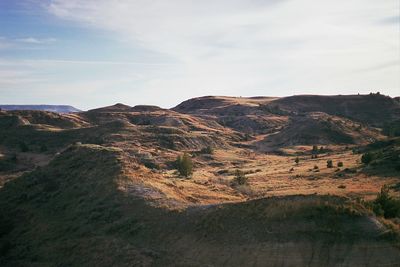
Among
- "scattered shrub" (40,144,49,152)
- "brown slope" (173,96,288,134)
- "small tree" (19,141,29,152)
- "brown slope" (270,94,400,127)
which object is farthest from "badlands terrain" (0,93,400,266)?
"brown slope" (270,94,400,127)

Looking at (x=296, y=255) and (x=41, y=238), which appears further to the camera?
(x=41, y=238)

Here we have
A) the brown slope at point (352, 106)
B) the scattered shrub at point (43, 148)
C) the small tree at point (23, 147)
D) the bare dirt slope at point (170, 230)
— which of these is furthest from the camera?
the brown slope at point (352, 106)

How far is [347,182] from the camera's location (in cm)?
4191

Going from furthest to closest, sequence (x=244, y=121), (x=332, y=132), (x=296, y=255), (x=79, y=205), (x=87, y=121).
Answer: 1. (x=244, y=121)
2. (x=87, y=121)
3. (x=332, y=132)
4. (x=79, y=205)
5. (x=296, y=255)

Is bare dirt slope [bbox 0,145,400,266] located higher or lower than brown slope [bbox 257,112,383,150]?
lower

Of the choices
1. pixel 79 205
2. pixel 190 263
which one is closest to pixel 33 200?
pixel 79 205

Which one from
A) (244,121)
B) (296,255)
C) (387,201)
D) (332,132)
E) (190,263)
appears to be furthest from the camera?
(244,121)

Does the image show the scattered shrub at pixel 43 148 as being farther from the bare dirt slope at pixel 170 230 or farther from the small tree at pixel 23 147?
the bare dirt slope at pixel 170 230

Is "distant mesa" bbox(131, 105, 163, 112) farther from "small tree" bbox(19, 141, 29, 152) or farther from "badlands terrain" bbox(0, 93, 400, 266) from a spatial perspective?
"badlands terrain" bbox(0, 93, 400, 266)

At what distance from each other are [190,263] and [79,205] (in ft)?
41.0

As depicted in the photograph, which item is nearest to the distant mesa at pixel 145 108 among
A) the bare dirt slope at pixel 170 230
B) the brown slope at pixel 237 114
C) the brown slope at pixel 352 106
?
the brown slope at pixel 237 114

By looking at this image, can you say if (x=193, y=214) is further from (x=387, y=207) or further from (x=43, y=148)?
(x=43, y=148)

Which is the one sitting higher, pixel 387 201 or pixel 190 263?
pixel 387 201

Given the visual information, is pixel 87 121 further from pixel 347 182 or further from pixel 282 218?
pixel 282 218
